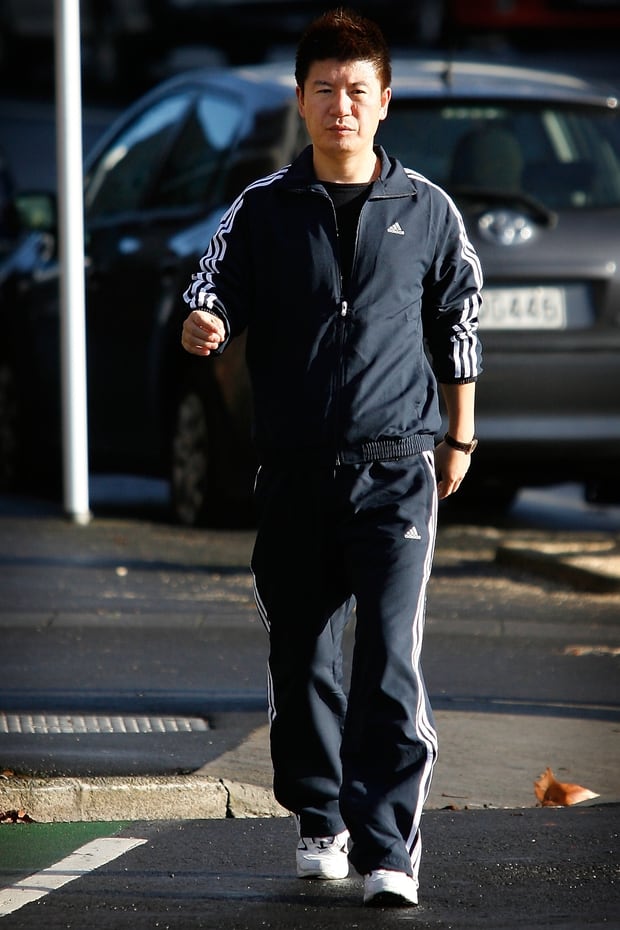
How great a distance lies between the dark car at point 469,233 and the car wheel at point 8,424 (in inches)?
29.7

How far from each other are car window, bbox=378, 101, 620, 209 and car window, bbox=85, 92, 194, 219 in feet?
4.49

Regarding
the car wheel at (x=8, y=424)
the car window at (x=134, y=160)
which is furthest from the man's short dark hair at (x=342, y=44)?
the car wheel at (x=8, y=424)

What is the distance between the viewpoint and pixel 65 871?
4918 mm

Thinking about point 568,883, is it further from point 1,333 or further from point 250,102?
point 1,333

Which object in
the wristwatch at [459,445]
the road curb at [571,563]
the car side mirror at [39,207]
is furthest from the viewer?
the car side mirror at [39,207]

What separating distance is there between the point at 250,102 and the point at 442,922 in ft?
17.5

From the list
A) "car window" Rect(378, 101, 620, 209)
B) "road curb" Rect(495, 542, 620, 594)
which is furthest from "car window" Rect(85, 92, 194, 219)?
"road curb" Rect(495, 542, 620, 594)

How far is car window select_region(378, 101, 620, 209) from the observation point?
29.0ft

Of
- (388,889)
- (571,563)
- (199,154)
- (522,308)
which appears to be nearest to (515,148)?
(522,308)

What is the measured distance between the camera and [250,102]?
9219 millimetres

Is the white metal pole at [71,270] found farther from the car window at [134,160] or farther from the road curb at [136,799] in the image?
the road curb at [136,799]

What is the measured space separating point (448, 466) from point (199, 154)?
4868mm

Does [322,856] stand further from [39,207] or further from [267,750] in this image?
[39,207]

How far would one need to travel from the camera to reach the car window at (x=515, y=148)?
8.85m
